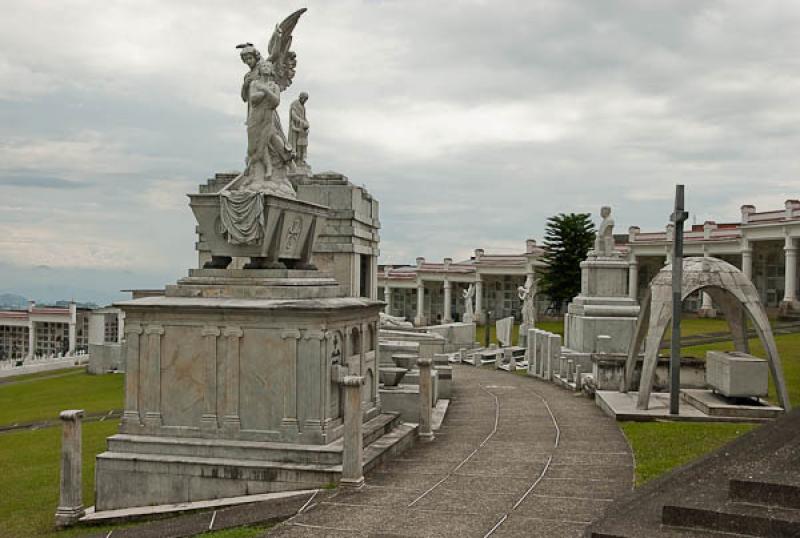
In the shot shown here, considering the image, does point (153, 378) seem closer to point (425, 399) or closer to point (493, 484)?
point (425, 399)

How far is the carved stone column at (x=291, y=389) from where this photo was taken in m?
10.9

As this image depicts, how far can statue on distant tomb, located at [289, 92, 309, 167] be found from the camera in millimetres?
21547

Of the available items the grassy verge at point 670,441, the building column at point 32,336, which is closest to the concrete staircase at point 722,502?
the grassy verge at point 670,441

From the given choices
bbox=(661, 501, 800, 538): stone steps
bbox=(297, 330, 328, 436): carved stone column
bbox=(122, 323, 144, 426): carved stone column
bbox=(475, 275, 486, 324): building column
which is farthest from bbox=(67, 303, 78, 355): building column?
bbox=(661, 501, 800, 538): stone steps

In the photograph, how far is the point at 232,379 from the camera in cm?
1112

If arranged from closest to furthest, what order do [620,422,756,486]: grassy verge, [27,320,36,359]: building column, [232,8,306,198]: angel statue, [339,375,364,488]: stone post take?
[339,375,364,488]: stone post < [620,422,756,486]: grassy verge < [232,8,306,198]: angel statue < [27,320,36,359]: building column

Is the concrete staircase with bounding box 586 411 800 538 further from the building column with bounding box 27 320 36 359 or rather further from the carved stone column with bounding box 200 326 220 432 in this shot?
the building column with bounding box 27 320 36 359

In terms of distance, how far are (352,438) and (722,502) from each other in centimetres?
477

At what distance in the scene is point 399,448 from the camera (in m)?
12.1

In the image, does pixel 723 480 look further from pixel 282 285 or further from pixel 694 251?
pixel 694 251

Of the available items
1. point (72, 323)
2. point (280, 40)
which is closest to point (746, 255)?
point (280, 40)

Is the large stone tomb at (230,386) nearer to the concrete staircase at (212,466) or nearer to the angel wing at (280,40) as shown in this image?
the concrete staircase at (212,466)

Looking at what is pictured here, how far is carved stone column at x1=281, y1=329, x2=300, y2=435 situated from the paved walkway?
1.34m

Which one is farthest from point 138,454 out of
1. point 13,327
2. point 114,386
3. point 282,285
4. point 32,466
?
point 13,327
